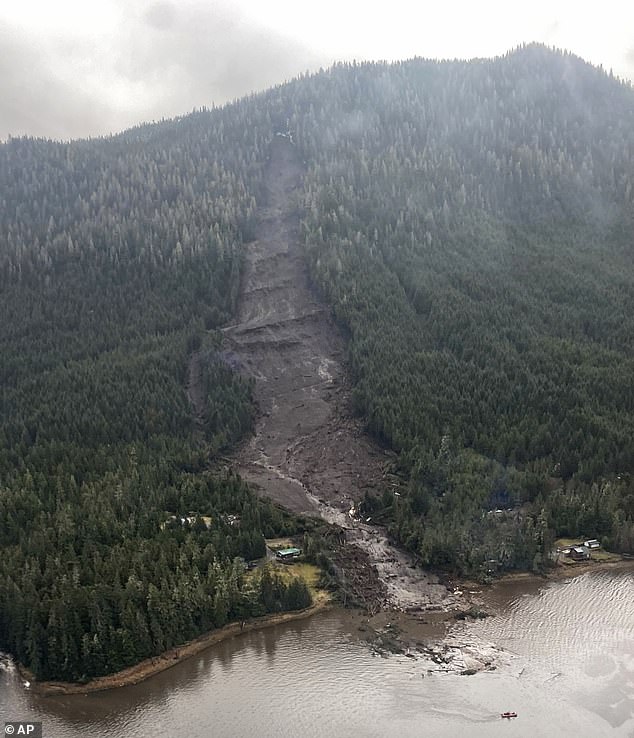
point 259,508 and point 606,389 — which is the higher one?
point 606,389

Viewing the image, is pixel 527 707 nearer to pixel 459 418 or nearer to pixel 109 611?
pixel 109 611

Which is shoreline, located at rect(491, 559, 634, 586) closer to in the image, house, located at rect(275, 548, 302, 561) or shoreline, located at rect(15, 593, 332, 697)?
house, located at rect(275, 548, 302, 561)

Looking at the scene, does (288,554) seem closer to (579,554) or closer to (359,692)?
(359,692)

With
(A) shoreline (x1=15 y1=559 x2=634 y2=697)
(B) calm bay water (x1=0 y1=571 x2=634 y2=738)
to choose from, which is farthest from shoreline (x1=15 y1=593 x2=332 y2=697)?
(B) calm bay water (x1=0 y1=571 x2=634 y2=738)

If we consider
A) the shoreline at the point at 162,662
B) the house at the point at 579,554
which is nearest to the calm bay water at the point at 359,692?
the shoreline at the point at 162,662

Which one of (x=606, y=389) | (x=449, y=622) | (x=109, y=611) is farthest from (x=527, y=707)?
(x=606, y=389)

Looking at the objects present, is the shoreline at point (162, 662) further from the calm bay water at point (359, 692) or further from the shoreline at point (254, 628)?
the calm bay water at point (359, 692)

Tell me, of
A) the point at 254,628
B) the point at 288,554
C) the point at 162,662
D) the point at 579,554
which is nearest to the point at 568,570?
the point at 579,554
